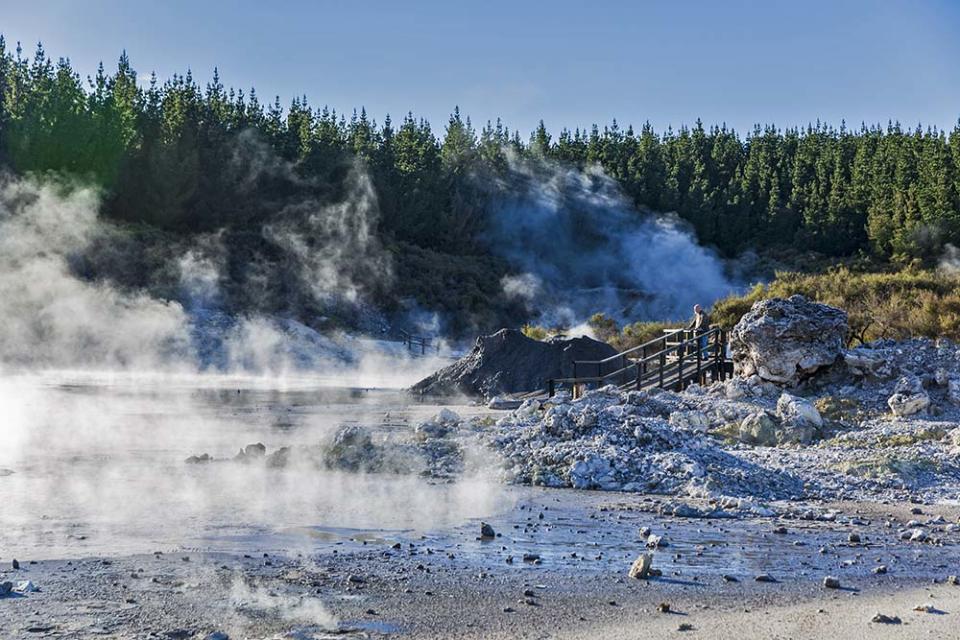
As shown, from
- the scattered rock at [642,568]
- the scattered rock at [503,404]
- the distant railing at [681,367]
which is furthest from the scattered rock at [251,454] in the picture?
the scattered rock at [503,404]

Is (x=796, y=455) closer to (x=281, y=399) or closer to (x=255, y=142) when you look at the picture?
(x=281, y=399)

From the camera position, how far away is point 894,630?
7.44m

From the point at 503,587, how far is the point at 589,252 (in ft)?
277

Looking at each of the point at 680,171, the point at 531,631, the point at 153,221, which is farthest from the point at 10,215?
the point at 680,171

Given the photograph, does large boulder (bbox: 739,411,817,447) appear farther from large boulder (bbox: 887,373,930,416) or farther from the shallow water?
the shallow water

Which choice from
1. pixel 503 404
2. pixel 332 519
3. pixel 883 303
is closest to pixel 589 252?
pixel 883 303

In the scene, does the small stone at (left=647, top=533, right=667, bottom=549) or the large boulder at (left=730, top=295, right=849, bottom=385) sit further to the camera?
the large boulder at (left=730, top=295, right=849, bottom=385)

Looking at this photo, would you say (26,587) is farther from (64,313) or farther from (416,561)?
(64,313)

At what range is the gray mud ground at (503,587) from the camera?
24.5 ft

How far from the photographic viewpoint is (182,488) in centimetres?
1384

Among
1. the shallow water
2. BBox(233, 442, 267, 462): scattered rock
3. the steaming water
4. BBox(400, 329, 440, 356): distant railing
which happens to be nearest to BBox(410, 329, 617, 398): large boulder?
the steaming water

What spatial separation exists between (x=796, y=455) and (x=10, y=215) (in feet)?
152

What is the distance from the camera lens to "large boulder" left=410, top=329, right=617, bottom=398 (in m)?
31.1

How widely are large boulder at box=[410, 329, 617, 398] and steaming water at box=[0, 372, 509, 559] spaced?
17.3ft
